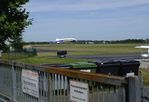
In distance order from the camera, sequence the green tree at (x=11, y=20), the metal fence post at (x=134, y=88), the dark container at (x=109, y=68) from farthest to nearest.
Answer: the dark container at (x=109, y=68)
the green tree at (x=11, y=20)
the metal fence post at (x=134, y=88)

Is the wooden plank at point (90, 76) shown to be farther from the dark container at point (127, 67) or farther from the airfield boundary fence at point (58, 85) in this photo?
the dark container at point (127, 67)

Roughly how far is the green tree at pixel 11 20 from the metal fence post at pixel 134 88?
1197cm

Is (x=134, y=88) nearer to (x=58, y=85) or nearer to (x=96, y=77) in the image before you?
(x=96, y=77)

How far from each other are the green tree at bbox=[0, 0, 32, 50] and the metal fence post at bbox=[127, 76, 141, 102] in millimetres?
11972

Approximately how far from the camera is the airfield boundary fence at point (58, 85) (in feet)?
20.8

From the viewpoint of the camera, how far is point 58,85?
8734mm

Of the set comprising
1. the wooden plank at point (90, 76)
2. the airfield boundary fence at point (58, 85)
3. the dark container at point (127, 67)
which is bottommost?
the dark container at point (127, 67)

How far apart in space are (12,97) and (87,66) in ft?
46.7

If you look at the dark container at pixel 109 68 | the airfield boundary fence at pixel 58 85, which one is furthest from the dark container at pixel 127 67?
the airfield boundary fence at pixel 58 85

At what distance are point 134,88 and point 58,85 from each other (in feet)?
9.71

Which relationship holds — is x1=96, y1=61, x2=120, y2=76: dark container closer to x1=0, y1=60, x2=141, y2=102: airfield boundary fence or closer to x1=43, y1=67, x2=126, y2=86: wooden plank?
x1=0, y1=60, x2=141, y2=102: airfield boundary fence

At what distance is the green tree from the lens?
17.8 meters

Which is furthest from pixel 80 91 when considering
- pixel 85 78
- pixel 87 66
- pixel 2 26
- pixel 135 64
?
pixel 135 64

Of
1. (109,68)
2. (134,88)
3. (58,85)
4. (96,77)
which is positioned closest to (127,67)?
(109,68)
